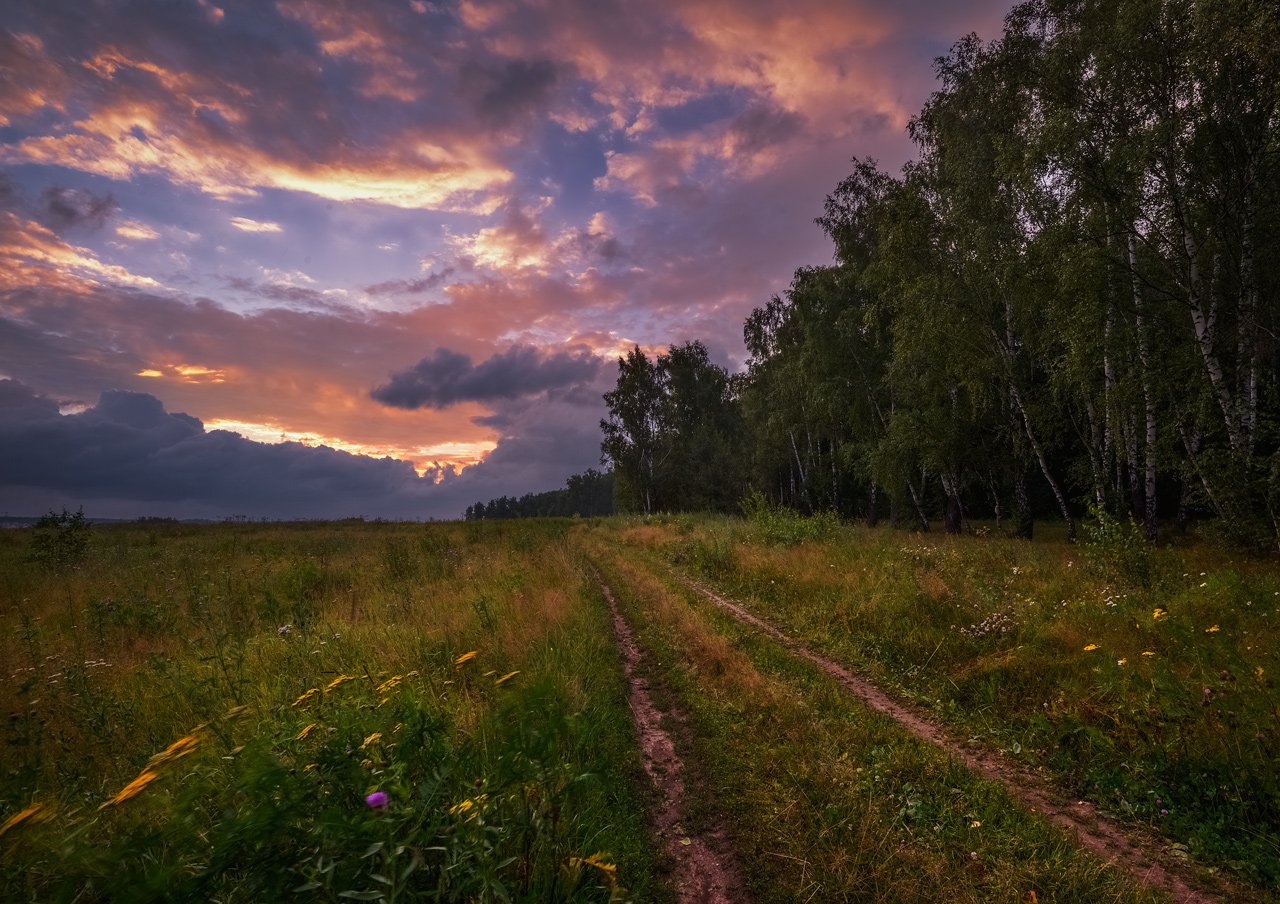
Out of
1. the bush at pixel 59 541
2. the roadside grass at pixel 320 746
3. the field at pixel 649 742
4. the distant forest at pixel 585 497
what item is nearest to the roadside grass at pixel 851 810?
the field at pixel 649 742

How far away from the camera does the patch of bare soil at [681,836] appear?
3158mm

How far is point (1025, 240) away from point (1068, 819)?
1852 cm

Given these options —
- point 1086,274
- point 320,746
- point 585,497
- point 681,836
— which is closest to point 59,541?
point 320,746

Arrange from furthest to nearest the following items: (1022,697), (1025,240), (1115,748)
Result: (1025,240) < (1022,697) < (1115,748)

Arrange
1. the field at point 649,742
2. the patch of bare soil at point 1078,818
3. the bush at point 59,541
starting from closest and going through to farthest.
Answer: the field at point 649,742 → the patch of bare soil at point 1078,818 → the bush at point 59,541

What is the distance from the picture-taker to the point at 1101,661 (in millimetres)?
5531

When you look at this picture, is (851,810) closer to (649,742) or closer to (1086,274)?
(649,742)

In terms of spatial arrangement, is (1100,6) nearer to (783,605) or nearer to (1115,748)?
(783,605)

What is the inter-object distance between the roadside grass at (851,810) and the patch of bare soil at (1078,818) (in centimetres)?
24

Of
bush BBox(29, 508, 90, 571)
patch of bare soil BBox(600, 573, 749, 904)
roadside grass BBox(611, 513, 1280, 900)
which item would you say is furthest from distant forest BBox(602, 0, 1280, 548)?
bush BBox(29, 508, 90, 571)

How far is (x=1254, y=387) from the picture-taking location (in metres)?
12.6

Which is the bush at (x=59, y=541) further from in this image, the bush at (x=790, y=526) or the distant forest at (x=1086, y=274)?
the distant forest at (x=1086, y=274)

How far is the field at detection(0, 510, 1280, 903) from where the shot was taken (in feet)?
7.66

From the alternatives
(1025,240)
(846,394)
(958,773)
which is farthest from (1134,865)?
(846,394)
